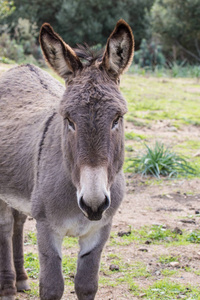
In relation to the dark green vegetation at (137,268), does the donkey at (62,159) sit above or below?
above

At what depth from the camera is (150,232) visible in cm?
495

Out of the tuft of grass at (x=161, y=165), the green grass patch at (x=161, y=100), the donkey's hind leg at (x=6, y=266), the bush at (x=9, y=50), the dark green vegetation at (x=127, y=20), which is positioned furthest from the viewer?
the dark green vegetation at (x=127, y=20)

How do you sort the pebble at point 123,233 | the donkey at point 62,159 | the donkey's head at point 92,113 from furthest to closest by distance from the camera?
the pebble at point 123,233, the donkey at point 62,159, the donkey's head at point 92,113

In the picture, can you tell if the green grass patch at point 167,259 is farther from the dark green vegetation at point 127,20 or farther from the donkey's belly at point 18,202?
the dark green vegetation at point 127,20

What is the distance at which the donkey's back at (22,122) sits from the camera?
347 cm

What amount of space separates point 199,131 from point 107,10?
22965 mm

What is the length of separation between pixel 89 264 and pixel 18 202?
0.78m

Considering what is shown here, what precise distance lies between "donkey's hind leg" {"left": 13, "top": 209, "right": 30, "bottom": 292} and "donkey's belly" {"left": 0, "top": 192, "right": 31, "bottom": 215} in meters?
0.41

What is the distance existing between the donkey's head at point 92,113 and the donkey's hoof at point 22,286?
5.08ft

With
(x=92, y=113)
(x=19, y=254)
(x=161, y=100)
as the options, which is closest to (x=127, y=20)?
(x=161, y=100)

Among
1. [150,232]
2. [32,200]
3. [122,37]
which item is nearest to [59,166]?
[32,200]

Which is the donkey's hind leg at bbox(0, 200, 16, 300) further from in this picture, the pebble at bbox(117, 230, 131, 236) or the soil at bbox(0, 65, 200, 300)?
the pebble at bbox(117, 230, 131, 236)

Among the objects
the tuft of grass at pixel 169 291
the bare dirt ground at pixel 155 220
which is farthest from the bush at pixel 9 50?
the tuft of grass at pixel 169 291

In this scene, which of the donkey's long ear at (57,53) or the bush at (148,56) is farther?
the bush at (148,56)
